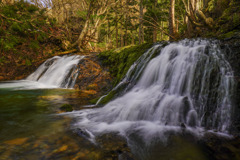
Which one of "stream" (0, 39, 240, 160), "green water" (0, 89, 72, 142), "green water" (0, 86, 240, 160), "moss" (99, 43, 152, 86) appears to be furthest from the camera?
"moss" (99, 43, 152, 86)

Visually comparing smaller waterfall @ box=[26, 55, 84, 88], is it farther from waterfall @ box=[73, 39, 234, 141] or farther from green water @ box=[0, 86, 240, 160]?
green water @ box=[0, 86, 240, 160]

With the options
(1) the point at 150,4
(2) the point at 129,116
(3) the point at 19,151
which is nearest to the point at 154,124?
(2) the point at 129,116

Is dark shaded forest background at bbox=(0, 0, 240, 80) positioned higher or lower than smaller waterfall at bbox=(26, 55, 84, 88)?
higher

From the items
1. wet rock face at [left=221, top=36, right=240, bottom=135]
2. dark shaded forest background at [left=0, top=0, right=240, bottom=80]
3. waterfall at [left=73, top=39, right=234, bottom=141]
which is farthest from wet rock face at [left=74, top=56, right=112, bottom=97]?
wet rock face at [left=221, top=36, right=240, bottom=135]

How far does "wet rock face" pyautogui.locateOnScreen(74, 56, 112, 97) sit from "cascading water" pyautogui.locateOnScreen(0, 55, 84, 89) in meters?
0.42

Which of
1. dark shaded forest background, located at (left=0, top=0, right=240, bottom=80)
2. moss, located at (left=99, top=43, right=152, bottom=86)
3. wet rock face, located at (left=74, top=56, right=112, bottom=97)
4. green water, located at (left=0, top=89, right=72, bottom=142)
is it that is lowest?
green water, located at (left=0, top=89, right=72, bottom=142)

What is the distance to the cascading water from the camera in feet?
28.2

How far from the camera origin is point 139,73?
5.76 meters

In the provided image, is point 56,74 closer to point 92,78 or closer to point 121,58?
point 92,78

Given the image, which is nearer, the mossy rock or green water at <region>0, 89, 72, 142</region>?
green water at <region>0, 89, 72, 142</region>

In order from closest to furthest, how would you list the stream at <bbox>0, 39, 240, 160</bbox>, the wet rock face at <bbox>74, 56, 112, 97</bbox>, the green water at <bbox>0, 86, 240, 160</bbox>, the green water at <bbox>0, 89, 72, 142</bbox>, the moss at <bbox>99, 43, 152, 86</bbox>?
the green water at <bbox>0, 86, 240, 160</bbox> → the stream at <bbox>0, 39, 240, 160</bbox> → the green water at <bbox>0, 89, 72, 142</bbox> → the moss at <bbox>99, 43, 152, 86</bbox> → the wet rock face at <bbox>74, 56, 112, 97</bbox>

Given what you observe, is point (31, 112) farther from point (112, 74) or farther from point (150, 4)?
A: point (150, 4)

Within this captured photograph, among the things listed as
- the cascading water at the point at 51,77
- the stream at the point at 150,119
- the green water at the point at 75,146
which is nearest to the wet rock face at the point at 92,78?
the cascading water at the point at 51,77

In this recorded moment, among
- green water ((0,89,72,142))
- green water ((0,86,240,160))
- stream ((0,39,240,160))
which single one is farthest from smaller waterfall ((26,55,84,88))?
green water ((0,86,240,160))
